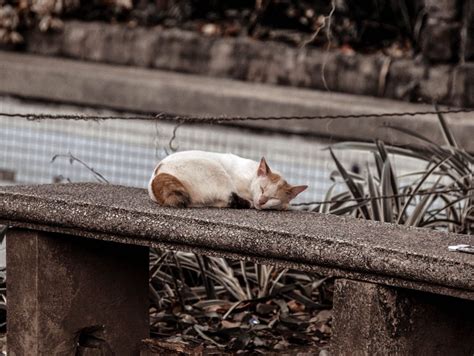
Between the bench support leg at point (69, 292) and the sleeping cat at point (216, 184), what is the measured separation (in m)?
0.33

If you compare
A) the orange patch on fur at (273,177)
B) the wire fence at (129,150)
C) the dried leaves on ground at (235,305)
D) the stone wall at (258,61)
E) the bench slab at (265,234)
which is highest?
the stone wall at (258,61)

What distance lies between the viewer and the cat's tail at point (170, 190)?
13.1 feet

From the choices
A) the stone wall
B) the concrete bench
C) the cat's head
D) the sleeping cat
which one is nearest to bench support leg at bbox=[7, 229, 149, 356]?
→ the concrete bench

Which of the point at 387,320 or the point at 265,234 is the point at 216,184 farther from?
the point at 387,320

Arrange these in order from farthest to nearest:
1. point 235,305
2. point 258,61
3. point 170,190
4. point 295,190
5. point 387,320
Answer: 1. point 258,61
2. point 235,305
3. point 295,190
4. point 170,190
5. point 387,320

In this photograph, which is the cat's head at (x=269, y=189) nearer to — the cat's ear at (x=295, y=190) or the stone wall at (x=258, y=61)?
the cat's ear at (x=295, y=190)

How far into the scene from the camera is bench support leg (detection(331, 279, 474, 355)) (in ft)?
11.6

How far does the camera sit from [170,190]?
3.99 meters

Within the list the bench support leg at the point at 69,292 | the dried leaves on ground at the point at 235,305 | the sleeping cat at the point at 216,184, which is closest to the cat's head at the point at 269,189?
the sleeping cat at the point at 216,184

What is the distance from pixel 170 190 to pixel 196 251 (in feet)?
0.90

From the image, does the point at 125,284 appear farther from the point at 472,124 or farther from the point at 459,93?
the point at 459,93

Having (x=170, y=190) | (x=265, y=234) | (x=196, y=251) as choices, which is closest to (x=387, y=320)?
(x=265, y=234)

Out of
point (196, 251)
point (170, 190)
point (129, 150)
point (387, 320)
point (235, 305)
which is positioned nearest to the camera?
point (387, 320)

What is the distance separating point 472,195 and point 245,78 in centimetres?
611
